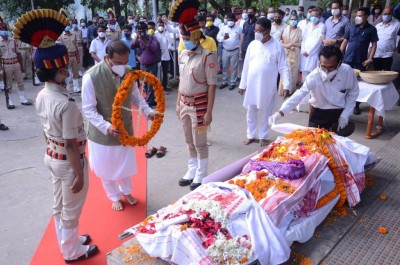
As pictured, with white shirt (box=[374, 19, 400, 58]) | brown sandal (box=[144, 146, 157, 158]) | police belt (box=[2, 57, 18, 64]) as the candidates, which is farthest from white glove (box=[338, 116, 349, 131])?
police belt (box=[2, 57, 18, 64])

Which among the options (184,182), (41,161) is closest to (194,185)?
(184,182)

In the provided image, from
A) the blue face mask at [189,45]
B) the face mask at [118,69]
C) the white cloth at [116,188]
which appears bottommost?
the white cloth at [116,188]

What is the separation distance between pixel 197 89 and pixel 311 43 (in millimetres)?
5521

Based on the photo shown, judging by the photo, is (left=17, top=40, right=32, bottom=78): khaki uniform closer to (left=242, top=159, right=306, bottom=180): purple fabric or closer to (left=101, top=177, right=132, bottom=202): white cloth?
(left=101, top=177, right=132, bottom=202): white cloth

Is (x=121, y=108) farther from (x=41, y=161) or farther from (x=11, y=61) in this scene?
(x=11, y=61)

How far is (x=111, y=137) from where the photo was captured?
396 cm

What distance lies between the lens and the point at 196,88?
440 centimetres

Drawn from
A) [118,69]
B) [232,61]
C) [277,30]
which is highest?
[277,30]

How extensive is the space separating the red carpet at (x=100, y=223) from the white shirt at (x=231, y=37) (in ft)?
20.3

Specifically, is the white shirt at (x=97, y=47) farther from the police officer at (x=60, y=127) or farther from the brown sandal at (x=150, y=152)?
the police officer at (x=60, y=127)

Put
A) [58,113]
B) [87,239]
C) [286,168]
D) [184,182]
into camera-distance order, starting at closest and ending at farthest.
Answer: [58,113] < [286,168] < [87,239] < [184,182]

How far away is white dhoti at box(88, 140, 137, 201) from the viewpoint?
4.00 meters

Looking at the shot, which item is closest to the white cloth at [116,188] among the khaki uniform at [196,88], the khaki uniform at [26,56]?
the khaki uniform at [196,88]

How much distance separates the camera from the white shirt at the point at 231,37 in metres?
10.1
